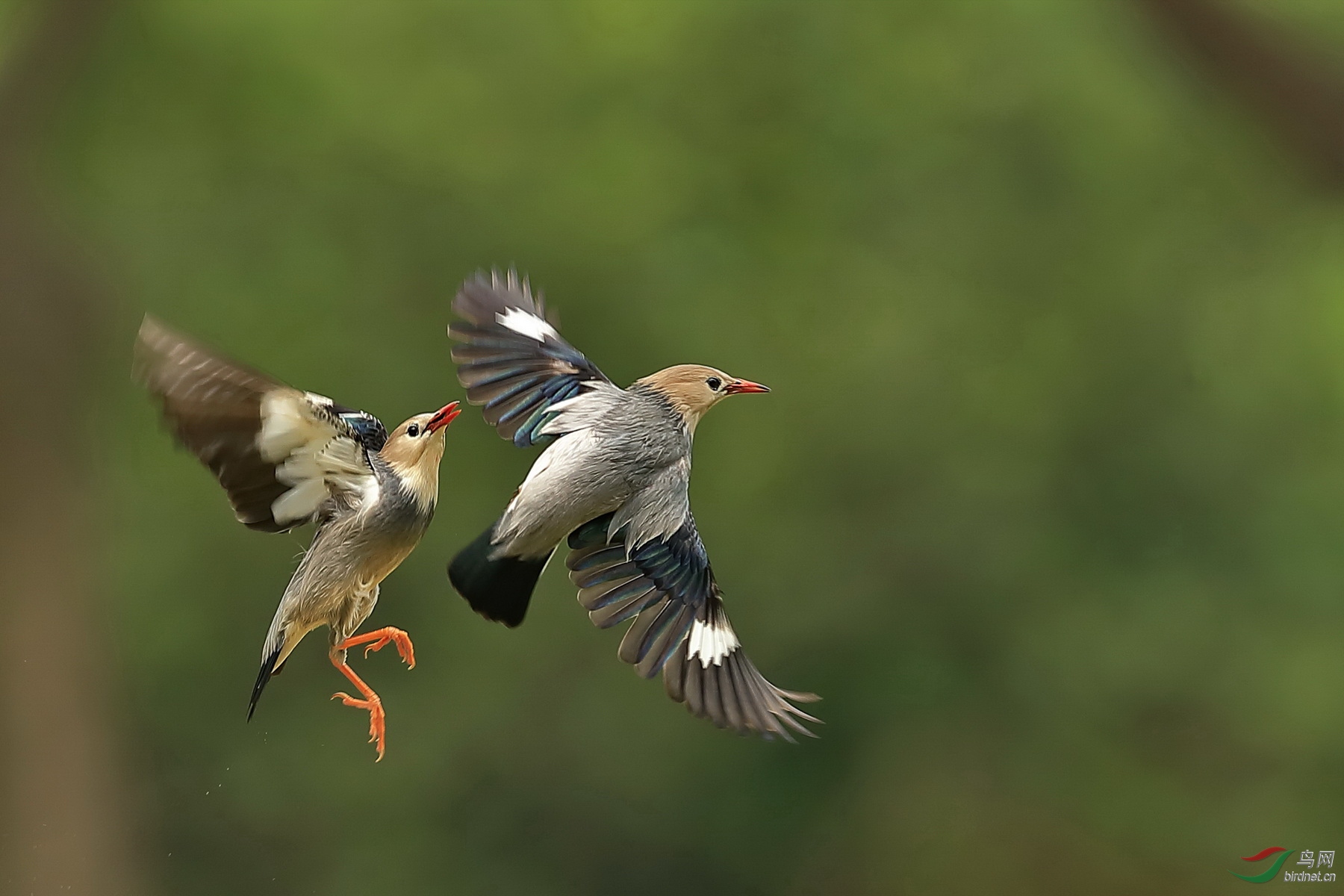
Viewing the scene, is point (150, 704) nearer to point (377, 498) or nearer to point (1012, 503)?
point (1012, 503)

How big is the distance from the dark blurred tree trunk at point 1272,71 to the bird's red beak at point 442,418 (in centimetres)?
727

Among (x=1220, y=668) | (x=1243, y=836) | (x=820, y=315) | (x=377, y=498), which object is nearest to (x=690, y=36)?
(x=820, y=315)

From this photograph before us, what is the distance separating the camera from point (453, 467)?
729 cm

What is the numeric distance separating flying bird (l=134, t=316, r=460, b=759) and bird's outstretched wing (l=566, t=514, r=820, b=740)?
35cm

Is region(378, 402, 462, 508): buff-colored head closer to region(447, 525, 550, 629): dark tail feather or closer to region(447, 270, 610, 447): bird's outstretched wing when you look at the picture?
region(447, 525, 550, 629): dark tail feather

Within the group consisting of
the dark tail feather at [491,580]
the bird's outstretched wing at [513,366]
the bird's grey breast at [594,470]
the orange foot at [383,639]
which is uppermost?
the bird's outstretched wing at [513,366]

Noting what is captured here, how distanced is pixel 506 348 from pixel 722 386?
1.71 ft

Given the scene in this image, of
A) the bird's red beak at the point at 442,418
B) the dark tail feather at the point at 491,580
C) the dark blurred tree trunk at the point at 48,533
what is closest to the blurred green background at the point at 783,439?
the dark blurred tree trunk at the point at 48,533

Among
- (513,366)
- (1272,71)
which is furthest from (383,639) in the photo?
(1272,71)

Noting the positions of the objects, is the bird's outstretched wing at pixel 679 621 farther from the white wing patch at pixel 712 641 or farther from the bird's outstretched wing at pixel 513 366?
the bird's outstretched wing at pixel 513 366

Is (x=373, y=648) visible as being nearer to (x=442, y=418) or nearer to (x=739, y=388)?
(x=442, y=418)

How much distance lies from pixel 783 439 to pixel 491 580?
5.35 m

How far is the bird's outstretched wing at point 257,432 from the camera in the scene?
2.51 metres

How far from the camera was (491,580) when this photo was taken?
2803mm
